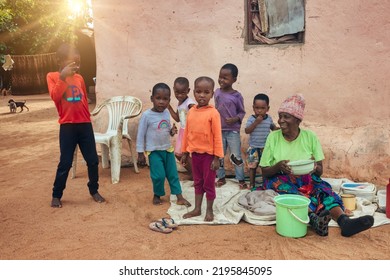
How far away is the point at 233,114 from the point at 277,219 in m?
1.55

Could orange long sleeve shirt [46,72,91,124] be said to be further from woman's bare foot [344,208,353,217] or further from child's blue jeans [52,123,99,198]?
woman's bare foot [344,208,353,217]

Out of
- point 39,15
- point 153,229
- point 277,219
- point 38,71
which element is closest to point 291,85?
point 277,219

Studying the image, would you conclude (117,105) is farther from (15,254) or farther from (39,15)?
(39,15)

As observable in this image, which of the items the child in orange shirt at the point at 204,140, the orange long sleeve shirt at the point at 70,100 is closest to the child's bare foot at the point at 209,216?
the child in orange shirt at the point at 204,140

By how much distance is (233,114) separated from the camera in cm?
469

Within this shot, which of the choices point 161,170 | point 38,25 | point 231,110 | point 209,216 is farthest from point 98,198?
point 38,25

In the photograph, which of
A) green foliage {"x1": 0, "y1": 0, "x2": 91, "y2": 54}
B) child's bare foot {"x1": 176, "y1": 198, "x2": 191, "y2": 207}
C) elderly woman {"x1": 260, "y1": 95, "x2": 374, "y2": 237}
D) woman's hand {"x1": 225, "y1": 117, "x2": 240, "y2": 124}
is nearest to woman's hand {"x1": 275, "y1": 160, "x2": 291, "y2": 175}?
elderly woman {"x1": 260, "y1": 95, "x2": 374, "y2": 237}

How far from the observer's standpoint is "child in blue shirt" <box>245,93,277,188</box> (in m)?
4.52

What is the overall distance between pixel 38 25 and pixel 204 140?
17.2 meters

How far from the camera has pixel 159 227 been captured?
3.67m

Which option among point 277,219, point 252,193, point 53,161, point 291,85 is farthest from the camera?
point 53,161

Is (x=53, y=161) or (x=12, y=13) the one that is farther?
(x=12, y=13)

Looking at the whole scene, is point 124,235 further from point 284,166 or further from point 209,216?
point 284,166

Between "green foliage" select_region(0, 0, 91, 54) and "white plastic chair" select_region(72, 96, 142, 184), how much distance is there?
12499 millimetres
